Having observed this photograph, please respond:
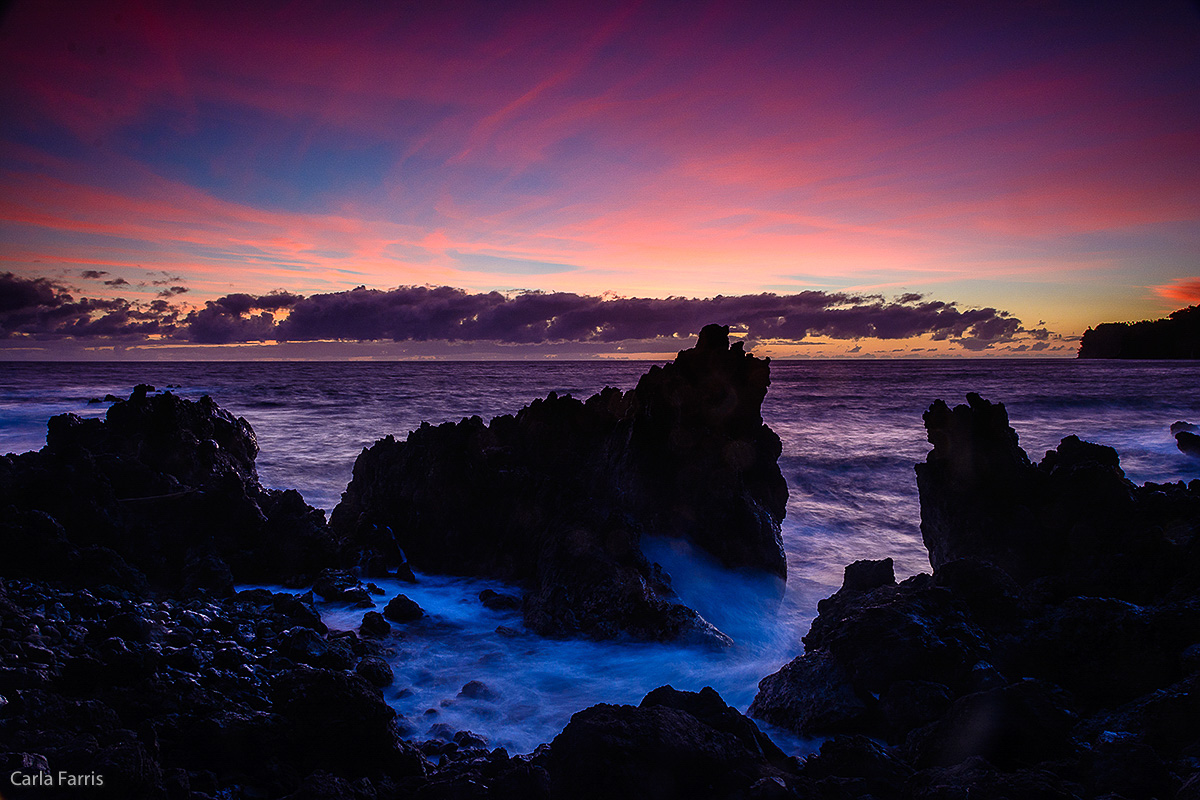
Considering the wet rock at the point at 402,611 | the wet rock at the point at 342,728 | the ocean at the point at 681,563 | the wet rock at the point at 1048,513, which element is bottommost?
the ocean at the point at 681,563

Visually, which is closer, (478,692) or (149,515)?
(478,692)

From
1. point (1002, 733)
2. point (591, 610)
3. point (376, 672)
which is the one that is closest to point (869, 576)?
point (591, 610)

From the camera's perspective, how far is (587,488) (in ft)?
35.4

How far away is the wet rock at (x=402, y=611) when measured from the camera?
25.7 ft

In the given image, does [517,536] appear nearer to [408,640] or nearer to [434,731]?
[408,640]

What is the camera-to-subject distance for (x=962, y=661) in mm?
5156

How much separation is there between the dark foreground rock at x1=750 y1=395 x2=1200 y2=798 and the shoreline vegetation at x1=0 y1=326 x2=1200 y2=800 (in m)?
0.02

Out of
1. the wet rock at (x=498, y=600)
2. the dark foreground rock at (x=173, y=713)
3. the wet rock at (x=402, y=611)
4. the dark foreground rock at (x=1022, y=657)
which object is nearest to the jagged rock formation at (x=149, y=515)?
the dark foreground rock at (x=173, y=713)

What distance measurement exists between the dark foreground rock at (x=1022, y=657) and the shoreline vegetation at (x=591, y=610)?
0.08ft

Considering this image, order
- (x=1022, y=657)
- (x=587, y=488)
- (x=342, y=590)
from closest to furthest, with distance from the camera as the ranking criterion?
(x=1022, y=657) → (x=342, y=590) → (x=587, y=488)

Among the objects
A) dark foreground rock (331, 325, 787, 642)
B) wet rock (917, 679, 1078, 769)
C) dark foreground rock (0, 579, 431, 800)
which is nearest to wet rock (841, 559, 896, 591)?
dark foreground rock (331, 325, 787, 642)

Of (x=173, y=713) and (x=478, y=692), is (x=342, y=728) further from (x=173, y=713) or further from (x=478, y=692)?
(x=478, y=692)

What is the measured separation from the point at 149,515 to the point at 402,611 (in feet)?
12.9

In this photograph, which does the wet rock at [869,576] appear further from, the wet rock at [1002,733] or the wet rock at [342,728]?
the wet rock at [342,728]
